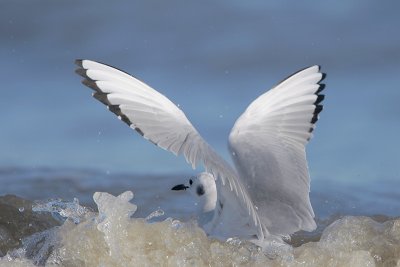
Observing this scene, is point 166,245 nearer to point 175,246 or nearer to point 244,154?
point 175,246

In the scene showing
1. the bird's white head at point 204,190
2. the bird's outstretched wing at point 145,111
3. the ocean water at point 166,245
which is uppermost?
the bird's outstretched wing at point 145,111

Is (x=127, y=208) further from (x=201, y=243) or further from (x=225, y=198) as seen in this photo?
(x=225, y=198)

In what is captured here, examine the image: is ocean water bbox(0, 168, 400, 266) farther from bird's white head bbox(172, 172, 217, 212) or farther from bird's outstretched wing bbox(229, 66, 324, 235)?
bird's white head bbox(172, 172, 217, 212)

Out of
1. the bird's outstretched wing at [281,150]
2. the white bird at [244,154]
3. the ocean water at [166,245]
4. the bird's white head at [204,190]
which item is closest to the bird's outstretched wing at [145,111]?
the white bird at [244,154]

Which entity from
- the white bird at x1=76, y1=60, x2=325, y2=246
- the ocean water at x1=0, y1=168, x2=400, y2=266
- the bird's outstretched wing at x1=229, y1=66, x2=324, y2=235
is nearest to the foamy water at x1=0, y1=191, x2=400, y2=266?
the ocean water at x1=0, y1=168, x2=400, y2=266

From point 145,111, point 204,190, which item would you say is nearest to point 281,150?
point 145,111

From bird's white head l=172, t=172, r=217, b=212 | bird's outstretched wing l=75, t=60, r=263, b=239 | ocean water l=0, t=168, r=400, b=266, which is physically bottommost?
bird's white head l=172, t=172, r=217, b=212

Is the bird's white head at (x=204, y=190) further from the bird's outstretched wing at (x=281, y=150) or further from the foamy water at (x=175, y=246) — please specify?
the foamy water at (x=175, y=246)
